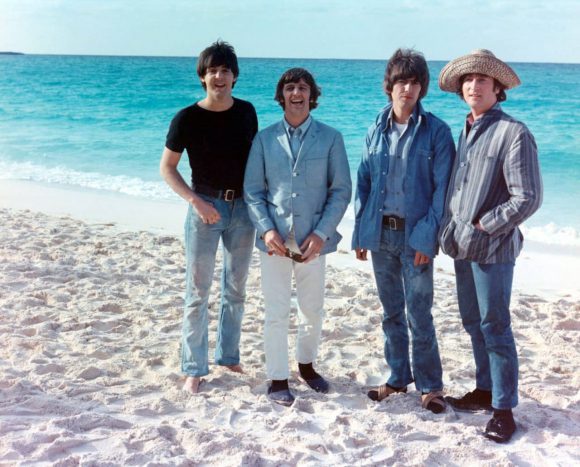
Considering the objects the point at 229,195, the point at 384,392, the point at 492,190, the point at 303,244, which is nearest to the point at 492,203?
the point at 492,190

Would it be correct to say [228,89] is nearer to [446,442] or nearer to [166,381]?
[166,381]

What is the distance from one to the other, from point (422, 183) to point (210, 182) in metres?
1.05

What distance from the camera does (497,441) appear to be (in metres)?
3.01

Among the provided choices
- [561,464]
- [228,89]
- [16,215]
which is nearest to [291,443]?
[561,464]

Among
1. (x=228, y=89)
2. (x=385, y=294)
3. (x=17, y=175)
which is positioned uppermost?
(x=228, y=89)

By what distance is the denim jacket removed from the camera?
308 centimetres

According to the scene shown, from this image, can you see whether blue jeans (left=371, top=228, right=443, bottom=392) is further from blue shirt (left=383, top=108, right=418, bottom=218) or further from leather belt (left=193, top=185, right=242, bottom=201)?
leather belt (left=193, top=185, right=242, bottom=201)

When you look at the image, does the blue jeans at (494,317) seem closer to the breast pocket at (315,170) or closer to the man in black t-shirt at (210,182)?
the breast pocket at (315,170)

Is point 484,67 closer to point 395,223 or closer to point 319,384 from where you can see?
point 395,223

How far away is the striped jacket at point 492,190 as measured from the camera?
9.15 feet

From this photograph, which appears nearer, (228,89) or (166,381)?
(228,89)

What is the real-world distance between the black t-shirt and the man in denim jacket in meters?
0.61

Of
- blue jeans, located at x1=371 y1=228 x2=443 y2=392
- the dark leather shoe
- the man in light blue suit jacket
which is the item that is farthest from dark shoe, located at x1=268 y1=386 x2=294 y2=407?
blue jeans, located at x1=371 y1=228 x2=443 y2=392

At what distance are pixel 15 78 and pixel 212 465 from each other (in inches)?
1681
